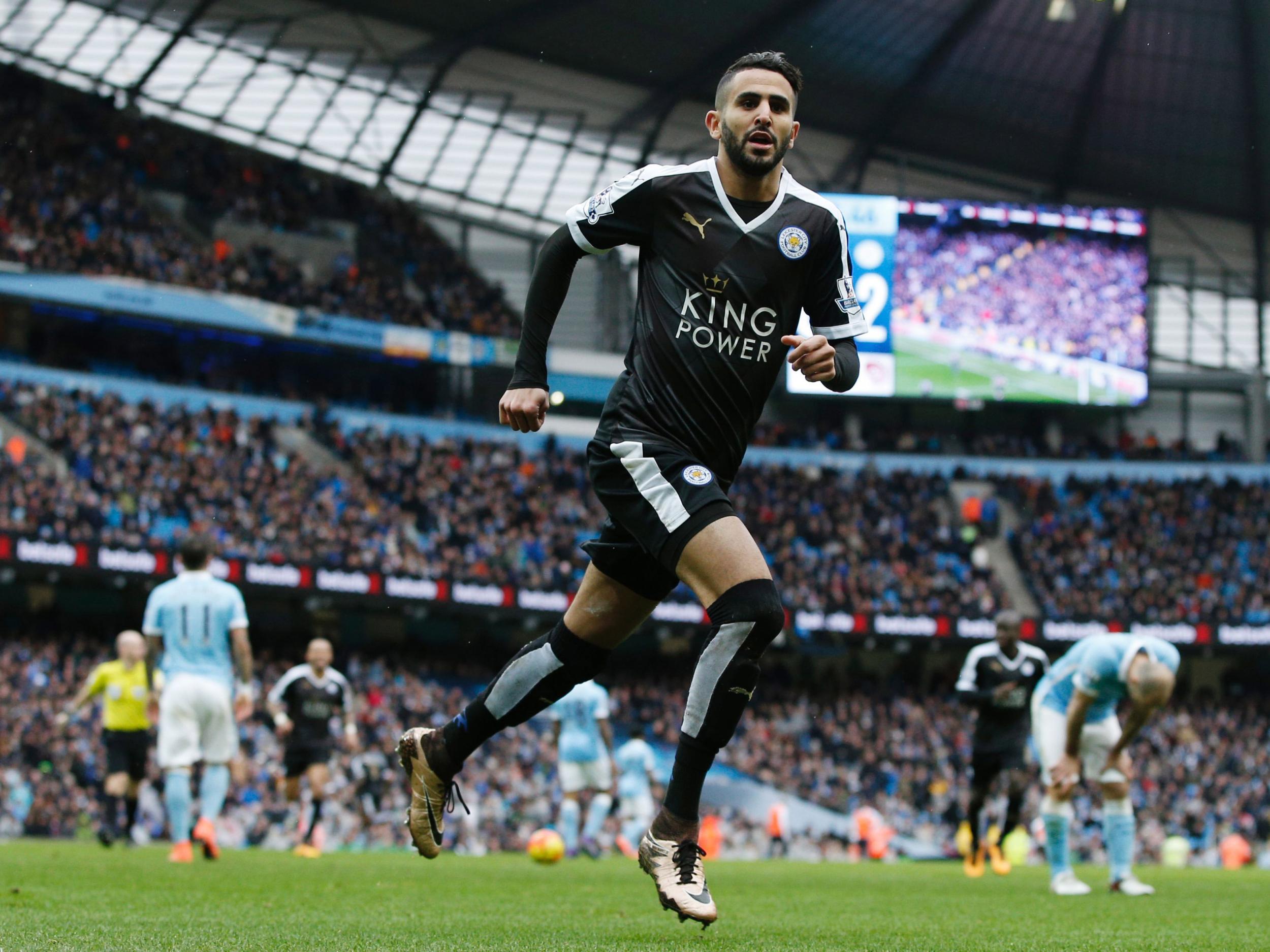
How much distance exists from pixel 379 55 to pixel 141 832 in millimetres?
22289

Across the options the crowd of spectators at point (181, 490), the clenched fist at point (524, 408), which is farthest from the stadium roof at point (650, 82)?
the clenched fist at point (524, 408)

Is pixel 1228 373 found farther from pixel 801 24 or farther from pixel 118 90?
pixel 118 90

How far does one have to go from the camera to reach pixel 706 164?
16.6 feet

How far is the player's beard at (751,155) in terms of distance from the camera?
4.80 m

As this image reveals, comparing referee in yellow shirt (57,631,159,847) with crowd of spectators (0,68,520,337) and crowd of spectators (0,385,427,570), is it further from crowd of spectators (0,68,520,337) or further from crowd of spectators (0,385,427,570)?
crowd of spectators (0,68,520,337)

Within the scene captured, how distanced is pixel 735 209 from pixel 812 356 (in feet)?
2.27

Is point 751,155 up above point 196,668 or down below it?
above

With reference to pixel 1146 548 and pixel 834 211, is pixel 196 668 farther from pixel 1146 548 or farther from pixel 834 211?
pixel 1146 548

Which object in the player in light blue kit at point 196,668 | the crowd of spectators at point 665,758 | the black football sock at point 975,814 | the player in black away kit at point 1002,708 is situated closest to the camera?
the player in light blue kit at point 196,668

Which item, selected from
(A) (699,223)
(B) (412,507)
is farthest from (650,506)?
(B) (412,507)

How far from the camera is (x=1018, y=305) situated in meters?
37.7

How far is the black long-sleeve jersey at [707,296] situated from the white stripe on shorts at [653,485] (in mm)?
47

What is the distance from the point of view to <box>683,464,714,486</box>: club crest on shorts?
15.2 ft

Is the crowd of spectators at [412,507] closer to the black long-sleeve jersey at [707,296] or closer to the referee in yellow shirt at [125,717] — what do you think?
the referee in yellow shirt at [125,717]
